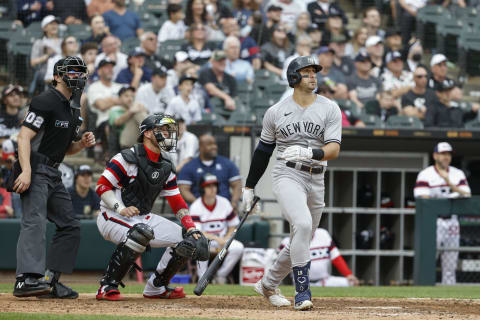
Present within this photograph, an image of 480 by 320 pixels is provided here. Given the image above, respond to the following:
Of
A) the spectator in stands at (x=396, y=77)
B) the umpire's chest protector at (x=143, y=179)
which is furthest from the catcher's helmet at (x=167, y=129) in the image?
the spectator in stands at (x=396, y=77)

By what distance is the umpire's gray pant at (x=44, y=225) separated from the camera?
5688 millimetres

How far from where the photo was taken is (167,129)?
236 inches

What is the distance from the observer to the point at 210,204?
962cm

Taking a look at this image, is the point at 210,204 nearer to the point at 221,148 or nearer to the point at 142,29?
the point at 221,148

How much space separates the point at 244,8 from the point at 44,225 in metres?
7.77

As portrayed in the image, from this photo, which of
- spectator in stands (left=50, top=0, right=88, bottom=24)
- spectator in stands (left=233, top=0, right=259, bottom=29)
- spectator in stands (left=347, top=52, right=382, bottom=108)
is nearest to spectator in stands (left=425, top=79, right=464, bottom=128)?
spectator in stands (left=347, top=52, right=382, bottom=108)

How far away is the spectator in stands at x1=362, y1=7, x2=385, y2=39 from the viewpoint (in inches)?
526

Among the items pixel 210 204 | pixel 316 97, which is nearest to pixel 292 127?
pixel 316 97

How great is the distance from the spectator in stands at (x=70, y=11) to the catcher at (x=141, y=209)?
6.59m

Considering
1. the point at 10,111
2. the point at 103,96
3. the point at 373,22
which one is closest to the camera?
the point at 10,111

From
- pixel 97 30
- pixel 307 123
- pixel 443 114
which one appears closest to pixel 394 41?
pixel 443 114

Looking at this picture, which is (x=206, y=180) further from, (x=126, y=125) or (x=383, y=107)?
(x=383, y=107)

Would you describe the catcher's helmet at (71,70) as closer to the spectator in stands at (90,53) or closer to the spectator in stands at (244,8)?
the spectator in stands at (90,53)

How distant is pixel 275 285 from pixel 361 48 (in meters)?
7.69
